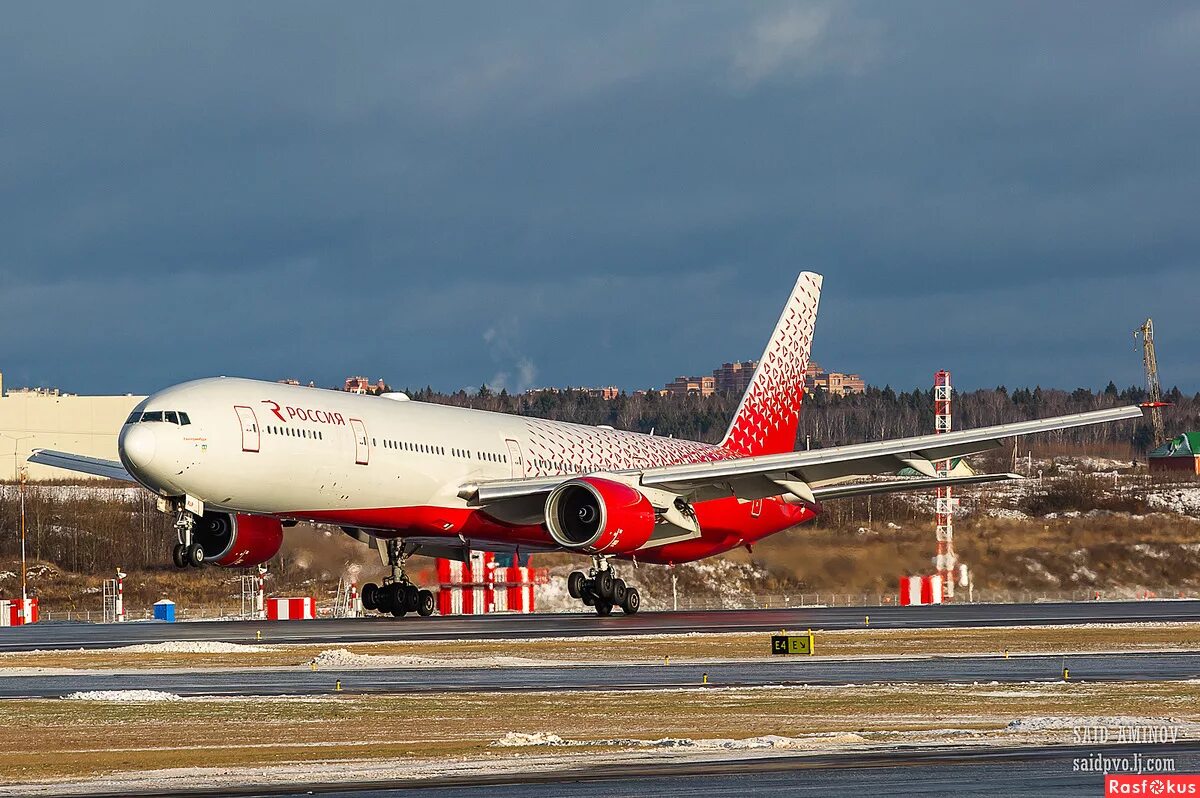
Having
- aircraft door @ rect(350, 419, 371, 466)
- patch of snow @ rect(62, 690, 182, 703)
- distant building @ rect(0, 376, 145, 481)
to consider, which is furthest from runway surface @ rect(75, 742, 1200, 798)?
distant building @ rect(0, 376, 145, 481)

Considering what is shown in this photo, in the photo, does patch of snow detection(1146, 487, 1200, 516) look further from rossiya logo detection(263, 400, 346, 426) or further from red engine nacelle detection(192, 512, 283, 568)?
rossiya logo detection(263, 400, 346, 426)

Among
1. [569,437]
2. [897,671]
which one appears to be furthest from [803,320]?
[897,671]

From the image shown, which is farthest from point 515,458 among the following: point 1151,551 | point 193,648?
point 1151,551

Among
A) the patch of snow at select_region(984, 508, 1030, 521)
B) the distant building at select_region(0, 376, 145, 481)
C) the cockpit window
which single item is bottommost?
the patch of snow at select_region(984, 508, 1030, 521)

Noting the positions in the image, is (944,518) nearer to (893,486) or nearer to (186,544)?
(893,486)

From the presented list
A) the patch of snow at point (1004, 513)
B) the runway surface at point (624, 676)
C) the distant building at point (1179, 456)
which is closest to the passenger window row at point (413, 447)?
the runway surface at point (624, 676)

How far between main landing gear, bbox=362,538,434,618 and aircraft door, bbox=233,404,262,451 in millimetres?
9775

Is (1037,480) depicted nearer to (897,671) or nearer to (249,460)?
(249,460)

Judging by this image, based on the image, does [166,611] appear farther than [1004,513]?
No

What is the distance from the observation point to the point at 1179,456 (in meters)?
153

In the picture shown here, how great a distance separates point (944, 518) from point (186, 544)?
3995cm

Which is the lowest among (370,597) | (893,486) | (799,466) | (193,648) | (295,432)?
(193,648)

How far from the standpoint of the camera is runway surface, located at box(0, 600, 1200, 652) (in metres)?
45.2

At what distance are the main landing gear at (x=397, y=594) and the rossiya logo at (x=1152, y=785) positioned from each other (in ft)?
138
